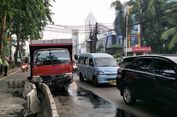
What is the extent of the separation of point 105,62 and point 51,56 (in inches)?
173

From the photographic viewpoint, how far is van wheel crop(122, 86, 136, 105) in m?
12.5

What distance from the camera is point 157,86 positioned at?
10.7 meters

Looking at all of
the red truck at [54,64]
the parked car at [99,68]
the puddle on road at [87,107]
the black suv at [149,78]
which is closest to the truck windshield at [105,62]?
the parked car at [99,68]

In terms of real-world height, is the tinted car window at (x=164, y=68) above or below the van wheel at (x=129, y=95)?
above

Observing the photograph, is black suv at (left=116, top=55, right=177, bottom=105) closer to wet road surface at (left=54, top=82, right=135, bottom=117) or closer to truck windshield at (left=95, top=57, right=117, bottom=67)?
wet road surface at (left=54, top=82, right=135, bottom=117)

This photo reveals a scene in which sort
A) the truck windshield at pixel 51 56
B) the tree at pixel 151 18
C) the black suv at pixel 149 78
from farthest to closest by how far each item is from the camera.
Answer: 1. the tree at pixel 151 18
2. the truck windshield at pixel 51 56
3. the black suv at pixel 149 78

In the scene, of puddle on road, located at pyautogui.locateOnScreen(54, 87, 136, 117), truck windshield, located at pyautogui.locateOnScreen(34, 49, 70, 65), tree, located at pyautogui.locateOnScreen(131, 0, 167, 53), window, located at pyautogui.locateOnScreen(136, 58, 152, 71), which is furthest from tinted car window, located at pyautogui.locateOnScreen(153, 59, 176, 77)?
tree, located at pyautogui.locateOnScreen(131, 0, 167, 53)

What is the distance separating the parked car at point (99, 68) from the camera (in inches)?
773

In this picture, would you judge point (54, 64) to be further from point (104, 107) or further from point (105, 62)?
point (104, 107)

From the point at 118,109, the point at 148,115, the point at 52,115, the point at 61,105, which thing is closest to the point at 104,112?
the point at 118,109

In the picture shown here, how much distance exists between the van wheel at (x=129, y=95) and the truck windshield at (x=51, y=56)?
4897 millimetres

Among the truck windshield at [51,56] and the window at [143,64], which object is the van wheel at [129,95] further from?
the truck windshield at [51,56]

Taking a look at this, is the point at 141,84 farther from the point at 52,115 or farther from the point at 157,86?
the point at 52,115

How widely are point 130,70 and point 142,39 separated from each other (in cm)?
4146
